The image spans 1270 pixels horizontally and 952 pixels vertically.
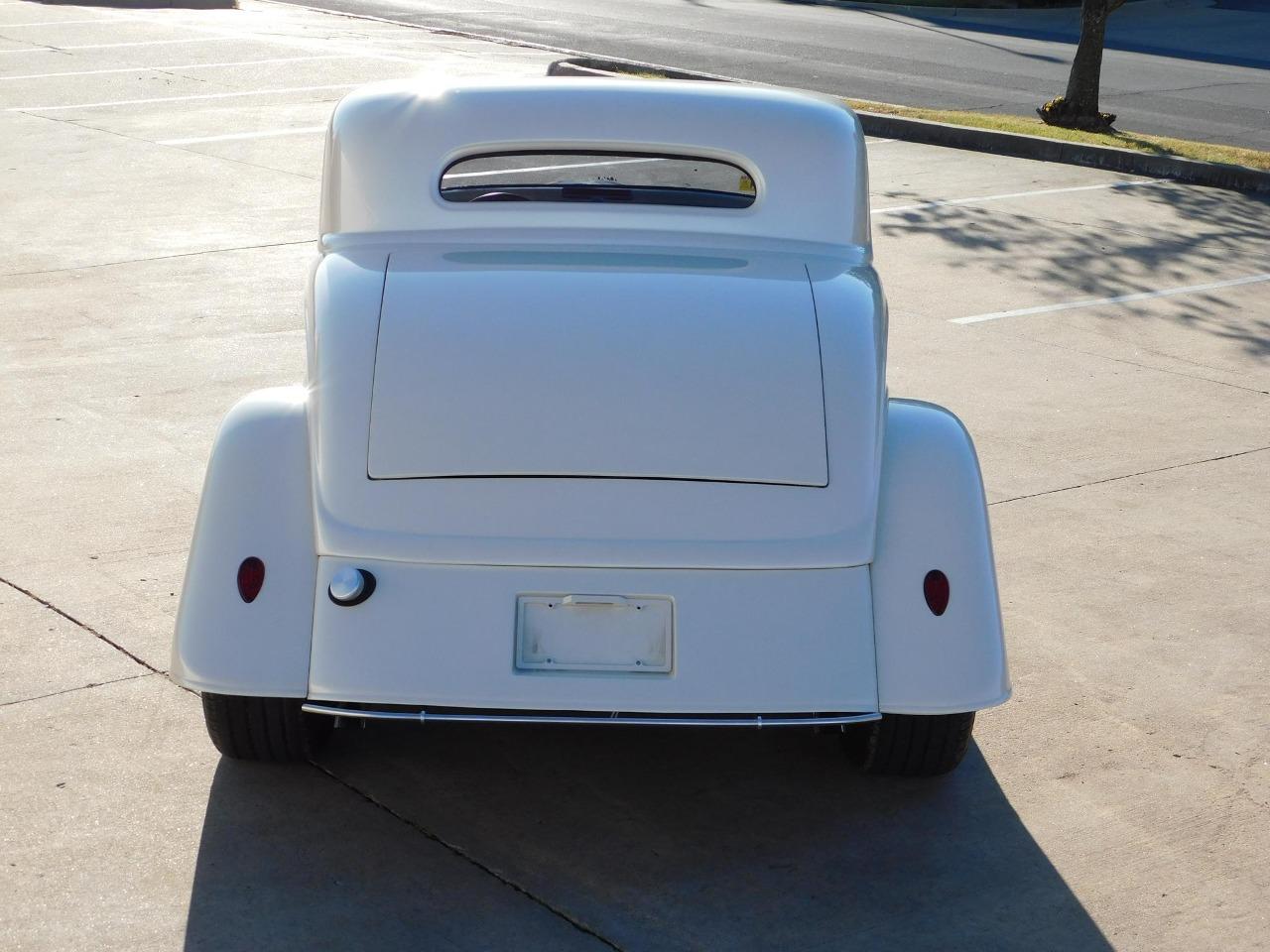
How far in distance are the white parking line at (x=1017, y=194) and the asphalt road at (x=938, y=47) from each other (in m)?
3.19

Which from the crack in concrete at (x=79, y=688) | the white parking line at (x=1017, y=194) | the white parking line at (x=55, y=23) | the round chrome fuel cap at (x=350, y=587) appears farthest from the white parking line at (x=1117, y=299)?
the white parking line at (x=55, y=23)

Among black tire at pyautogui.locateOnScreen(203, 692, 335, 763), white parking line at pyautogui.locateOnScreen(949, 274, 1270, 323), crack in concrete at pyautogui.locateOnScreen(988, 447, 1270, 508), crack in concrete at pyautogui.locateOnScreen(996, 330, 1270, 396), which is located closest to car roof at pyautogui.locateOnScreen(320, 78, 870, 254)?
black tire at pyautogui.locateOnScreen(203, 692, 335, 763)

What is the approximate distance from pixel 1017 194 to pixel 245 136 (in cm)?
635

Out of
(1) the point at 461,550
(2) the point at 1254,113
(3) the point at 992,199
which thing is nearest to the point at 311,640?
(1) the point at 461,550

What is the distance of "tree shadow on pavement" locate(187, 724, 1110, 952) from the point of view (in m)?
3.32

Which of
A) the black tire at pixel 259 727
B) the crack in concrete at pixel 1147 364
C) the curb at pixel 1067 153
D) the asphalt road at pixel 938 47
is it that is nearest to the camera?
the black tire at pixel 259 727

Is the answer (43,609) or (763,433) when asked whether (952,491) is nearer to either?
(763,433)

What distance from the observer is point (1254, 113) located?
1750cm

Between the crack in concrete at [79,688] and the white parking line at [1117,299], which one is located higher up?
the crack in concrete at [79,688]

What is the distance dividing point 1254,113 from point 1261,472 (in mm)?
12630

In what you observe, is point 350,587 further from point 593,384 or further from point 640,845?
point 640,845

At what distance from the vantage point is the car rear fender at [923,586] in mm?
3539

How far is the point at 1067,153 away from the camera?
13.5 m

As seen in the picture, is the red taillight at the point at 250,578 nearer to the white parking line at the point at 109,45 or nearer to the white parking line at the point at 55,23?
the white parking line at the point at 109,45
